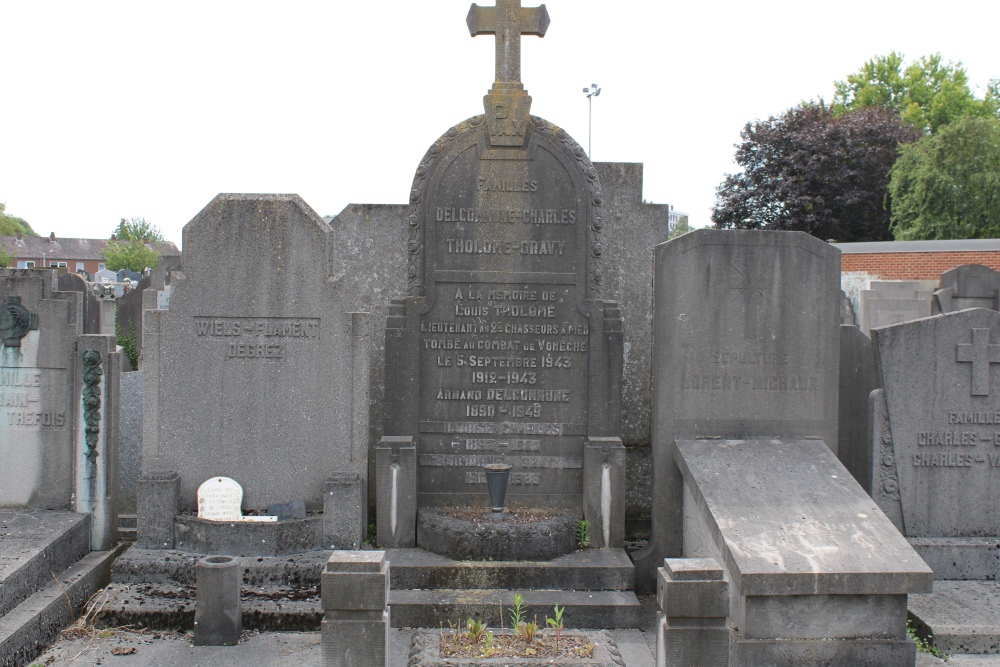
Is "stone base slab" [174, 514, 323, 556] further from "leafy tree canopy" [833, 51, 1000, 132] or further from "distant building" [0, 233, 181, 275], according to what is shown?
"distant building" [0, 233, 181, 275]

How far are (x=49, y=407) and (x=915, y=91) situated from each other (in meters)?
48.2

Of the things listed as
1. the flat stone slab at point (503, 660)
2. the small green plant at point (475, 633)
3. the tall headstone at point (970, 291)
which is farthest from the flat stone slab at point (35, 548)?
the tall headstone at point (970, 291)

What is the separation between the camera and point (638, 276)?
8.15m

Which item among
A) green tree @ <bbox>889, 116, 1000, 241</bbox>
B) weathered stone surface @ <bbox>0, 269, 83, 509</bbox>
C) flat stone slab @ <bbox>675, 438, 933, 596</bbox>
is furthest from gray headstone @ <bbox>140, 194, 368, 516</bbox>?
green tree @ <bbox>889, 116, 1000, 241</bbox>

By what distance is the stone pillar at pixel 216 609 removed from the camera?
5094mm

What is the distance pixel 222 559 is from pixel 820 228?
32.4 metres

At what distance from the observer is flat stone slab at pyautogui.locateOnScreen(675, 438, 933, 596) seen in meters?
4.80

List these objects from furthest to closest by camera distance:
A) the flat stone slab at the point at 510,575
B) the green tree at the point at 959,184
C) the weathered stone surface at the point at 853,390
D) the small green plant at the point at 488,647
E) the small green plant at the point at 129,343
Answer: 1. the green tree at the point at 959,184
2. the small green plant at the point at 129,343
3. the weathered stone surface at the point at 853,390
4. the flat stone slab at the point at 510,575
5. the small green plant at the point at 488,647

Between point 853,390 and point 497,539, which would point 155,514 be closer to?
point 497,539

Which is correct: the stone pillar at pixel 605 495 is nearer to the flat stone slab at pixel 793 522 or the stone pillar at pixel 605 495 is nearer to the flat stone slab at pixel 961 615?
the flat stone slab at pixel 793 522

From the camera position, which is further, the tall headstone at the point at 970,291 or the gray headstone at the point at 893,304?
the gray headstone at the point at 893,304

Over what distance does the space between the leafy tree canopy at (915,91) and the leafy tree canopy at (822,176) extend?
7.81 metres

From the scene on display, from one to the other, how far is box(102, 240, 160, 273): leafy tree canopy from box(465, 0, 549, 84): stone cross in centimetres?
6706

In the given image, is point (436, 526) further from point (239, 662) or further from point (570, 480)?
point (239, 662)
